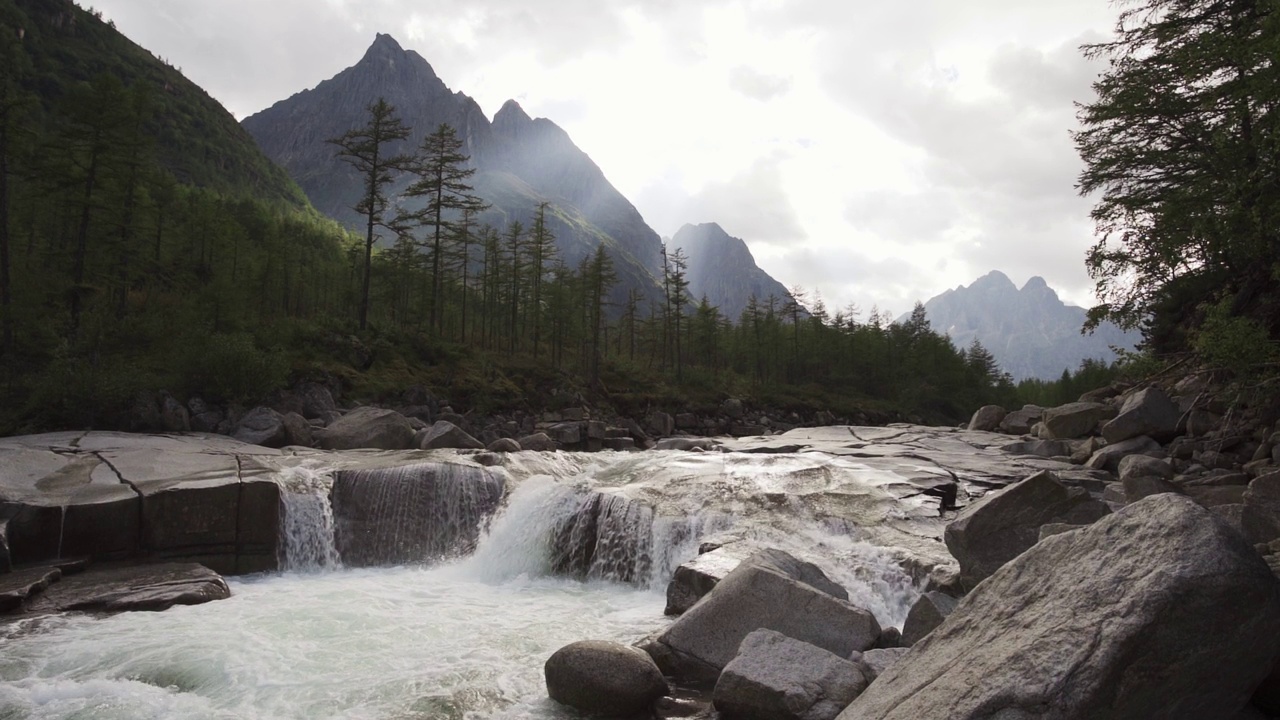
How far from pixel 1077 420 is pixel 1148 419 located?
506cm

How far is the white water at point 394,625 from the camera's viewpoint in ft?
24.9

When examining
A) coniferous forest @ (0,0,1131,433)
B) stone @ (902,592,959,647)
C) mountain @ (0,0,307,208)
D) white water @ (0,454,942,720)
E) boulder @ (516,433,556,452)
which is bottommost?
white water @ (0,454,942,720)

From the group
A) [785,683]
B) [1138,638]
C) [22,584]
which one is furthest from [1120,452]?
[22,584]

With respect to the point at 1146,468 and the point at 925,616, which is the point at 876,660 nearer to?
the point at 925,616

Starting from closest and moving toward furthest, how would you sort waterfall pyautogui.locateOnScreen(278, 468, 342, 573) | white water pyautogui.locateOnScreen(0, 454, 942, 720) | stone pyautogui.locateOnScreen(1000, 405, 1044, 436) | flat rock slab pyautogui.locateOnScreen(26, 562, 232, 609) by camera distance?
white water pyautogui.locateOnScreen(0, 454, 942, 720)
flat rock slab pyautogui.locateOnScreen(26, 562, 232, 609)
waterfall pyautogui.locateOnScreen(278, 468, 342, 573)
stone pyautogui.locateOnScreen(1000, 405, 1044, 436)

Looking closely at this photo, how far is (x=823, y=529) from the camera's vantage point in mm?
13109

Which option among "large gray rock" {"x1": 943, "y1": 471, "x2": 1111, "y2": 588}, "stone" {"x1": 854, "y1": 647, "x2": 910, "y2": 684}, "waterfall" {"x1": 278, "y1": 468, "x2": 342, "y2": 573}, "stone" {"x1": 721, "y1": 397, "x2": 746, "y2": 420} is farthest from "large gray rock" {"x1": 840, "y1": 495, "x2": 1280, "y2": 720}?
"stone" {"x1": 721, "y1": 397, "x2": 746, "y2": 420}

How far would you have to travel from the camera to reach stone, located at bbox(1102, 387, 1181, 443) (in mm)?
18406

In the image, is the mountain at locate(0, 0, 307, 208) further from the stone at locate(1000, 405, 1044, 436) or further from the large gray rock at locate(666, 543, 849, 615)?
the large gray rock at locate(666, 543, 849, 615)

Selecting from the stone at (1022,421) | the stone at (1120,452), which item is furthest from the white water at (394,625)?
the stone at (1022,421)

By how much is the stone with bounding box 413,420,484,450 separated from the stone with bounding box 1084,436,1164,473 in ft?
61.9

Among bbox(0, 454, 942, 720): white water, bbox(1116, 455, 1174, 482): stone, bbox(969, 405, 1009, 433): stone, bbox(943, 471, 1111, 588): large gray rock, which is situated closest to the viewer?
bbox(0, 454, 942, 720): white water

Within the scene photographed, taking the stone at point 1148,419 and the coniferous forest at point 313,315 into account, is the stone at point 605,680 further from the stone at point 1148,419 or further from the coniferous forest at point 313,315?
the coniferous forest at point 313,315

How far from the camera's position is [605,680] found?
287 inches
